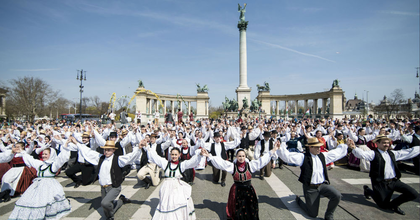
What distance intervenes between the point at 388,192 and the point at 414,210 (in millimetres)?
791

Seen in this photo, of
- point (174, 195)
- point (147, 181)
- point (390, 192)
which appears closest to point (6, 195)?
point (147, 181)

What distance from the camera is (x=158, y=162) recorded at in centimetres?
492

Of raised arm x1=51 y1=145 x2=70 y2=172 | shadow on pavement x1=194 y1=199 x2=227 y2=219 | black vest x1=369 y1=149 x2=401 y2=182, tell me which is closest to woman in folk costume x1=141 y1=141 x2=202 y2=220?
shadow on pavement x1=194 y1=199 x2=227 y2=219

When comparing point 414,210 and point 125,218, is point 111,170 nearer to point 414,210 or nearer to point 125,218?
point 125,218

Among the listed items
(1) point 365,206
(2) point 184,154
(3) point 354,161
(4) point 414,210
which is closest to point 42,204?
(2) point 184,154

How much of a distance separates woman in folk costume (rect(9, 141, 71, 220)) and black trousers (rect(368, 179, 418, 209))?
25.1 feet

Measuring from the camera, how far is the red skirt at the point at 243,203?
14.7ft

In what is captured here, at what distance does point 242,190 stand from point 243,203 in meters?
0.26

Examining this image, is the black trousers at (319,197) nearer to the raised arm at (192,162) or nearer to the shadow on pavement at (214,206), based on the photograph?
the shadow on pavement at (214,206)

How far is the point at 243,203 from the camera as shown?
178 inches

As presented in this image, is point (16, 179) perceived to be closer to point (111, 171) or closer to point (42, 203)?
point (42, 203)

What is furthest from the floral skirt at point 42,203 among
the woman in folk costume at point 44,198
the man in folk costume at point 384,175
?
the man in folk costume at point 384,175

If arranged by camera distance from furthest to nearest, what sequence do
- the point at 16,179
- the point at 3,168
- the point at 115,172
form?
the point at 3,168 < the point at 16,179 < the point at 115,172

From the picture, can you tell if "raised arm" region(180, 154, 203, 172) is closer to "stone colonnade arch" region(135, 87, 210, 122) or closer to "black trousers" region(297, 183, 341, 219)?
"black trousers" region(297, 183, 341, 219)
